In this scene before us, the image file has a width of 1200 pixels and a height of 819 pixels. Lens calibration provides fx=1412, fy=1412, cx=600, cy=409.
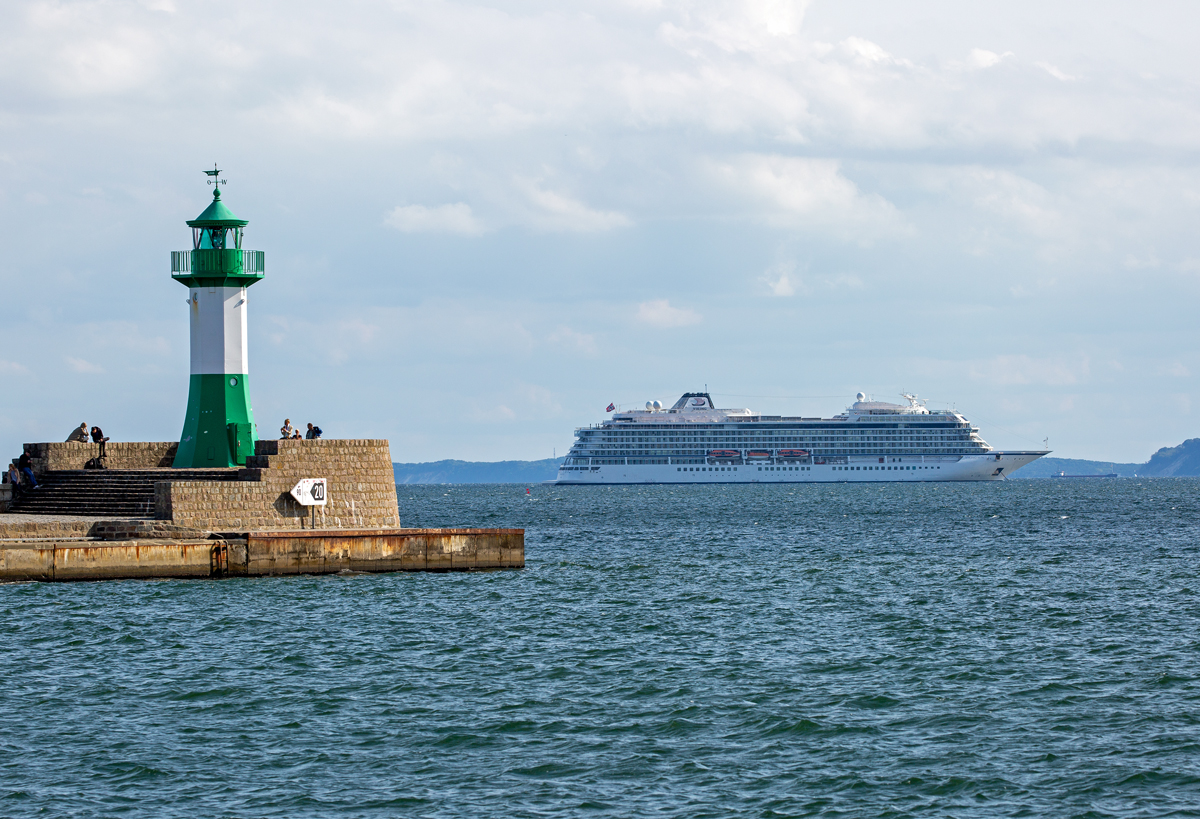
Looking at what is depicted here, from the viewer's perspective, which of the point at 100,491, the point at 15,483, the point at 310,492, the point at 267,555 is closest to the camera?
the point at 267,555

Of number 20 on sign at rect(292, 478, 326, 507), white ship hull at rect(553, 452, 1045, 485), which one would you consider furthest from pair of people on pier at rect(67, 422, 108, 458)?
white ship hull at rect(553, 452, 1045, 485)

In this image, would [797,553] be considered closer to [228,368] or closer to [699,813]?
[228,368]

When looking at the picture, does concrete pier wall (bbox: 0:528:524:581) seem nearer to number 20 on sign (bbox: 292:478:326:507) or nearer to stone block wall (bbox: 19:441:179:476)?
number 20 on sign (bbox: 292:478:326:507)

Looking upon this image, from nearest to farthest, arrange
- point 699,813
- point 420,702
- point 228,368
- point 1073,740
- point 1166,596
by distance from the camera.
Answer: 1. point 699,813
2. point 1073,740
3. point 420,702
4. point 1166,596
5. point 228,368

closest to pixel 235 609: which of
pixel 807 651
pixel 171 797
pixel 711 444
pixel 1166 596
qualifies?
pixel 807 651

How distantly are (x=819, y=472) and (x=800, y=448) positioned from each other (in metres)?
2.92

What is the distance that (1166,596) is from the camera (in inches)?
1051

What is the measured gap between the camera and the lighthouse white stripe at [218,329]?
30750 millimetres

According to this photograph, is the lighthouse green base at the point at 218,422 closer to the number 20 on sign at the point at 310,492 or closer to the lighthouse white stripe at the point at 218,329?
the lighthouse white stripe at the point at 218,329

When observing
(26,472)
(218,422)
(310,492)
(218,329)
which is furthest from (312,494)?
(26,472)

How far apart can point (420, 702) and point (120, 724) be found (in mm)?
3251

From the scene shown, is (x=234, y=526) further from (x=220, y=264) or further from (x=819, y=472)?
(x=819, y=472)

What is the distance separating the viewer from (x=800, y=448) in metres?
134

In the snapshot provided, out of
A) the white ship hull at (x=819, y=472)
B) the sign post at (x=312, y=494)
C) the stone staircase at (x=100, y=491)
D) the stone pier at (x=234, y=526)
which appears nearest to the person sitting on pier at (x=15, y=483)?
the stone staircase at (x=100, y=491)
